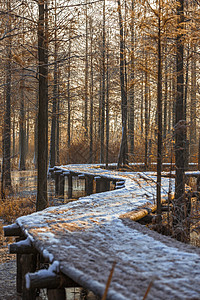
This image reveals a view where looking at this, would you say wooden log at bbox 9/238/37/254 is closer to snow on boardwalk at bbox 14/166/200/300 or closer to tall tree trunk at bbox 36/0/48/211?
snow on boardwalk at bbox 14/166/200/300

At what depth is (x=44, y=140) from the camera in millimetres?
8469

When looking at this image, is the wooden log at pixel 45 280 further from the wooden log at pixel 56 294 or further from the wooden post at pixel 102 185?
the wooden post at pixel 102 185

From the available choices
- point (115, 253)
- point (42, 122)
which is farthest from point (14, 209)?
point (115, 253)

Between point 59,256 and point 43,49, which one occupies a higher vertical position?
point 43,49

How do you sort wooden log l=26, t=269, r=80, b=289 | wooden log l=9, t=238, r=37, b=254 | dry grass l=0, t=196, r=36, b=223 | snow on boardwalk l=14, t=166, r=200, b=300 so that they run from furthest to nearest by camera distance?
dry grass l=0, t=196, r=36, b=223 < wooden log l=9, t=238, r=37, b=254 < wooden log l=26, t=269, r=80, b=289 < snow on boardwalk l=14, t=166, r=200, b=300

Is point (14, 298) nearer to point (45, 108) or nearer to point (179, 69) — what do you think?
point (45, 108)

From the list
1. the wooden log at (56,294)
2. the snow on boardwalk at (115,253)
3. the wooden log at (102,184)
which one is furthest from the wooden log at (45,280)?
the wooden log at (102,184)

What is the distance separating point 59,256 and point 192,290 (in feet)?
4.70

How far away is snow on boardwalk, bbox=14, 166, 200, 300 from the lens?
294 centimetres

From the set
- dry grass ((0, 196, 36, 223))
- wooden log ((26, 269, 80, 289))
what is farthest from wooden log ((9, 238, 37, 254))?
dry grass ((0, 196, 36, 223))

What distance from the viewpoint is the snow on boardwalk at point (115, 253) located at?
2.94 meters

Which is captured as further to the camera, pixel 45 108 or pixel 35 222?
pixel 45 108

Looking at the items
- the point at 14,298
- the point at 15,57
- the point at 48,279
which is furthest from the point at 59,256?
the point at 15,57

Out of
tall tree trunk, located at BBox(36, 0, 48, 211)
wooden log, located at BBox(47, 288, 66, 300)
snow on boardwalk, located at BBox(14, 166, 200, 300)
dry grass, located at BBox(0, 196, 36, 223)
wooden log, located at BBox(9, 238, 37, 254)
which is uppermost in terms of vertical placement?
tall tree trunk, located at BBox(36, 0, 48, 211)
